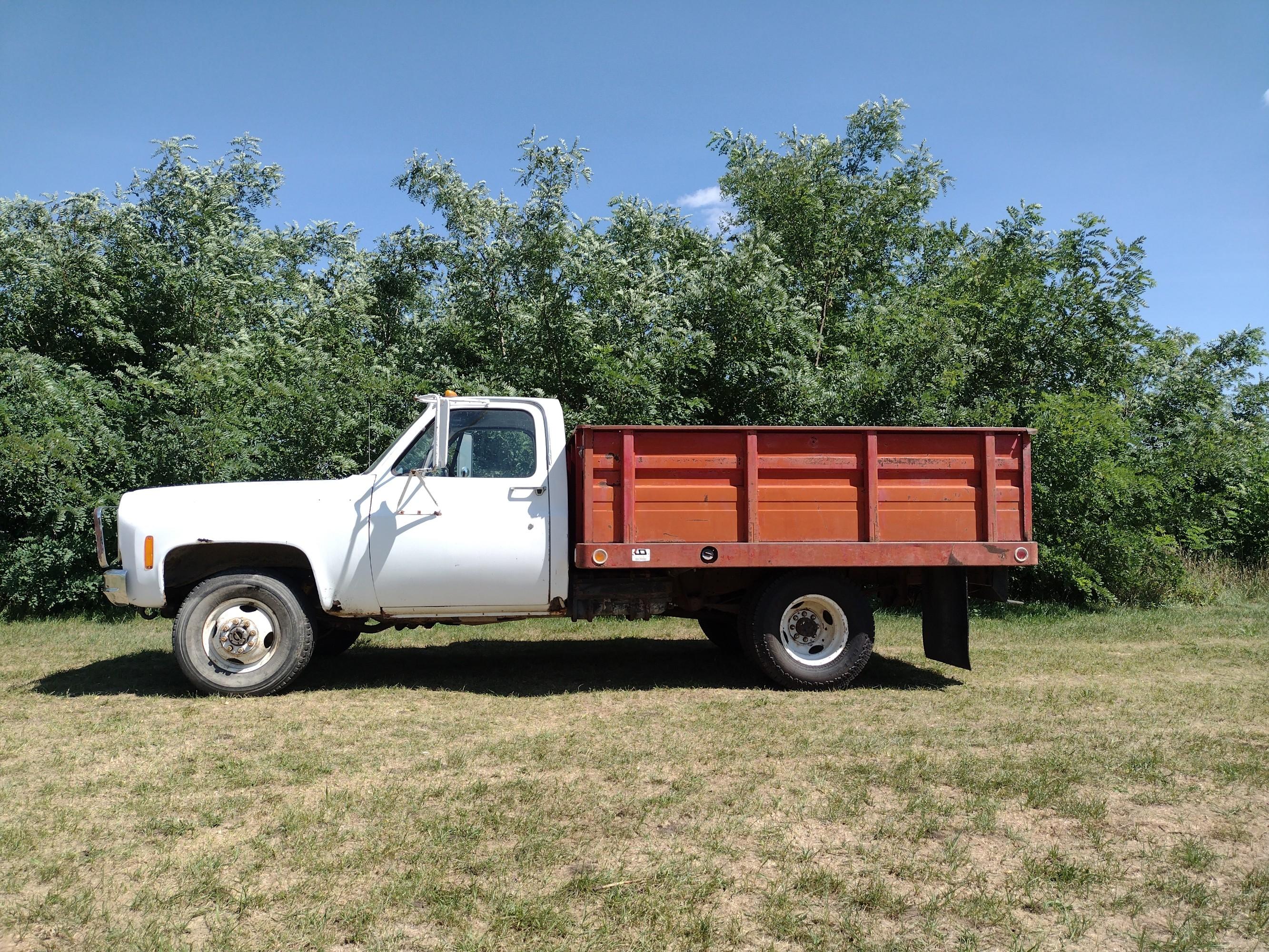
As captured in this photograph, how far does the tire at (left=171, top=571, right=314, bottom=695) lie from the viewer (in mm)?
7059

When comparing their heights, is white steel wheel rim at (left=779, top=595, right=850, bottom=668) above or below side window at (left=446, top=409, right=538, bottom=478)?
below

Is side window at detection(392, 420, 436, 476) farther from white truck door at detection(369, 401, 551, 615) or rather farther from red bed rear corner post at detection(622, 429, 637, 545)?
red bed rear corner post at detection(622, 429, 637, 545)

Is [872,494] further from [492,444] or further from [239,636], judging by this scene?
[239,636]

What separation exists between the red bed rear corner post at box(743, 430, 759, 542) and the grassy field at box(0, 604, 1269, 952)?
3.97ft

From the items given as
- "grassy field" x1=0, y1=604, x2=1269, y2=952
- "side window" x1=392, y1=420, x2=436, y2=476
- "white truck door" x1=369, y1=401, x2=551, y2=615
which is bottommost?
"grassy field" x1=0, y1=604, x2=1269, y2=952

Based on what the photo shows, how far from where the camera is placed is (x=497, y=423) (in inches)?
293

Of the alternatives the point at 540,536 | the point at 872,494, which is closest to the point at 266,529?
the point at 540,536

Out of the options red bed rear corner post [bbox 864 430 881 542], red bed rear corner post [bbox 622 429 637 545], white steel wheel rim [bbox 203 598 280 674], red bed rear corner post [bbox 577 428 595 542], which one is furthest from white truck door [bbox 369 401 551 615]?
red bed rear corner post [bbox 864 430 881 542]

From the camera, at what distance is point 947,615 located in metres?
7.78

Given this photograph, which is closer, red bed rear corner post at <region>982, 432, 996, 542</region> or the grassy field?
the grassy field

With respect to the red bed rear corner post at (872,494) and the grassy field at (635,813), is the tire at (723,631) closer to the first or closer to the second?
the grassy field at (635,813)

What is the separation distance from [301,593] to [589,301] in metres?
6.47

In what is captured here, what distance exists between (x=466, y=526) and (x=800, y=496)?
2.41 m

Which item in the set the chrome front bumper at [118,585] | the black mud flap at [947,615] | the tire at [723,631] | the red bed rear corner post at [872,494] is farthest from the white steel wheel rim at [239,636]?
the black mud flap at [947,615]
